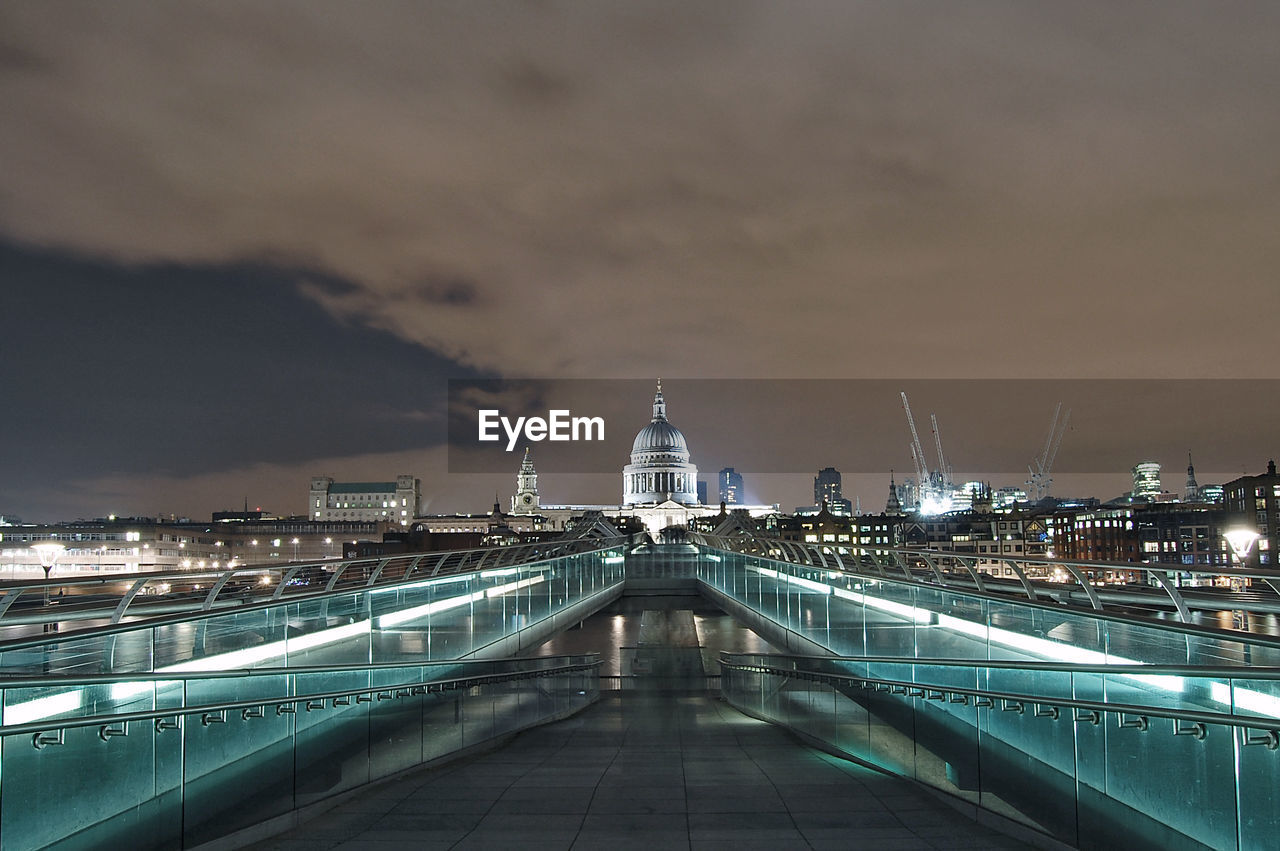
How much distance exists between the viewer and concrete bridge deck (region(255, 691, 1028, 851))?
657cm

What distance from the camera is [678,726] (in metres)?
14.9

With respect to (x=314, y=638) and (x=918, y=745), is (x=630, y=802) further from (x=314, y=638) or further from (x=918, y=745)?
(x=314, y=638)

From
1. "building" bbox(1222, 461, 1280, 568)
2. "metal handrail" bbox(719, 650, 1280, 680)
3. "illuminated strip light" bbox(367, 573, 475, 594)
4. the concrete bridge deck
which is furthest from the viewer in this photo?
"building" bbox(1222, 461, 1280, 568)

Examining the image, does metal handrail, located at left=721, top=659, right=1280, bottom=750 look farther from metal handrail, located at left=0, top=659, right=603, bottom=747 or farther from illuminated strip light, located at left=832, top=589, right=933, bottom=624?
metal handrail, located at left=0, top=659, right=603, bottom=747

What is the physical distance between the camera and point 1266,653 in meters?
5.96

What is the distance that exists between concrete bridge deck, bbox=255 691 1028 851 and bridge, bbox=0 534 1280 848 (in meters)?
0.10

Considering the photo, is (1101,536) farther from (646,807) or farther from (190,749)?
(190,749)

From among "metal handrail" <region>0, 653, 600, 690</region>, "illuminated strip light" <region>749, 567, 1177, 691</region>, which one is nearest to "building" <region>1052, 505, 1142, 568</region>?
"illuminated strip light" <region>749, 567, 1177, 691</region>

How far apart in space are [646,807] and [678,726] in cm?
749

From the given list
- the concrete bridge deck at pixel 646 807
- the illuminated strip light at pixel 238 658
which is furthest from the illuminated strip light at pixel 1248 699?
the illuminated strip light at pixel 238 658

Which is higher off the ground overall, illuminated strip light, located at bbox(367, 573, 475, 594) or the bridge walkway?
illuminated strip light, located at bbox(367, 573, 475, 594)

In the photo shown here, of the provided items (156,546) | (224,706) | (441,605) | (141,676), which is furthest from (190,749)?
(156,546)

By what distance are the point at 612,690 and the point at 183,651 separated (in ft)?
49.2

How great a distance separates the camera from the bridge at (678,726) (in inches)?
219
